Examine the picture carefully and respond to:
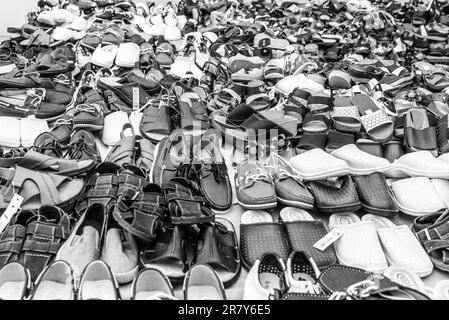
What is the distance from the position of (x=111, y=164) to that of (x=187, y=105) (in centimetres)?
59

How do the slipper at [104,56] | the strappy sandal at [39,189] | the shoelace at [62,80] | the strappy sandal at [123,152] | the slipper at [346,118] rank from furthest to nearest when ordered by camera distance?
1. the slipper at [104,56]
2. the shoelace at [62,80]
3. the slipper at [346,118]
4. the strappy sandal at [123,152]
5. the strappy sandal at [39,189]

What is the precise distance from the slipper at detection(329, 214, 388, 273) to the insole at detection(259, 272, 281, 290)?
0.67ft

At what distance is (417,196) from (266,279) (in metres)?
0.65

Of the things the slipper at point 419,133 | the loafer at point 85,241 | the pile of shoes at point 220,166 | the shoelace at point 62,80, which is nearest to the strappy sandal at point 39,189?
the pile of shoes at point 220,166

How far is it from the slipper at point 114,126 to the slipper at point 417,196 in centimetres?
116

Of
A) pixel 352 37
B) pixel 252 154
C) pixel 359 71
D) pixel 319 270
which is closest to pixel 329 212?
pixel 319 270

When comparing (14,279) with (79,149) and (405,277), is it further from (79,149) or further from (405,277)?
(405,277)

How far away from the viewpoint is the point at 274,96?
1992mm

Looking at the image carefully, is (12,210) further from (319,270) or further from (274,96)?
(274,96)

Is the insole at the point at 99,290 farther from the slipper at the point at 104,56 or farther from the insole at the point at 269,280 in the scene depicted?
the slipper at the point at 104,56

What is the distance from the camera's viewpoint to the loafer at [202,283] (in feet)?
3.04

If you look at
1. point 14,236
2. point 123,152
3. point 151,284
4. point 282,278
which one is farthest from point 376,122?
point 14,236

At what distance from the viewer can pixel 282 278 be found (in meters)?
0.96

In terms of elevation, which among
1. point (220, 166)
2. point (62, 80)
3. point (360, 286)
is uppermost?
point (360, 286)
